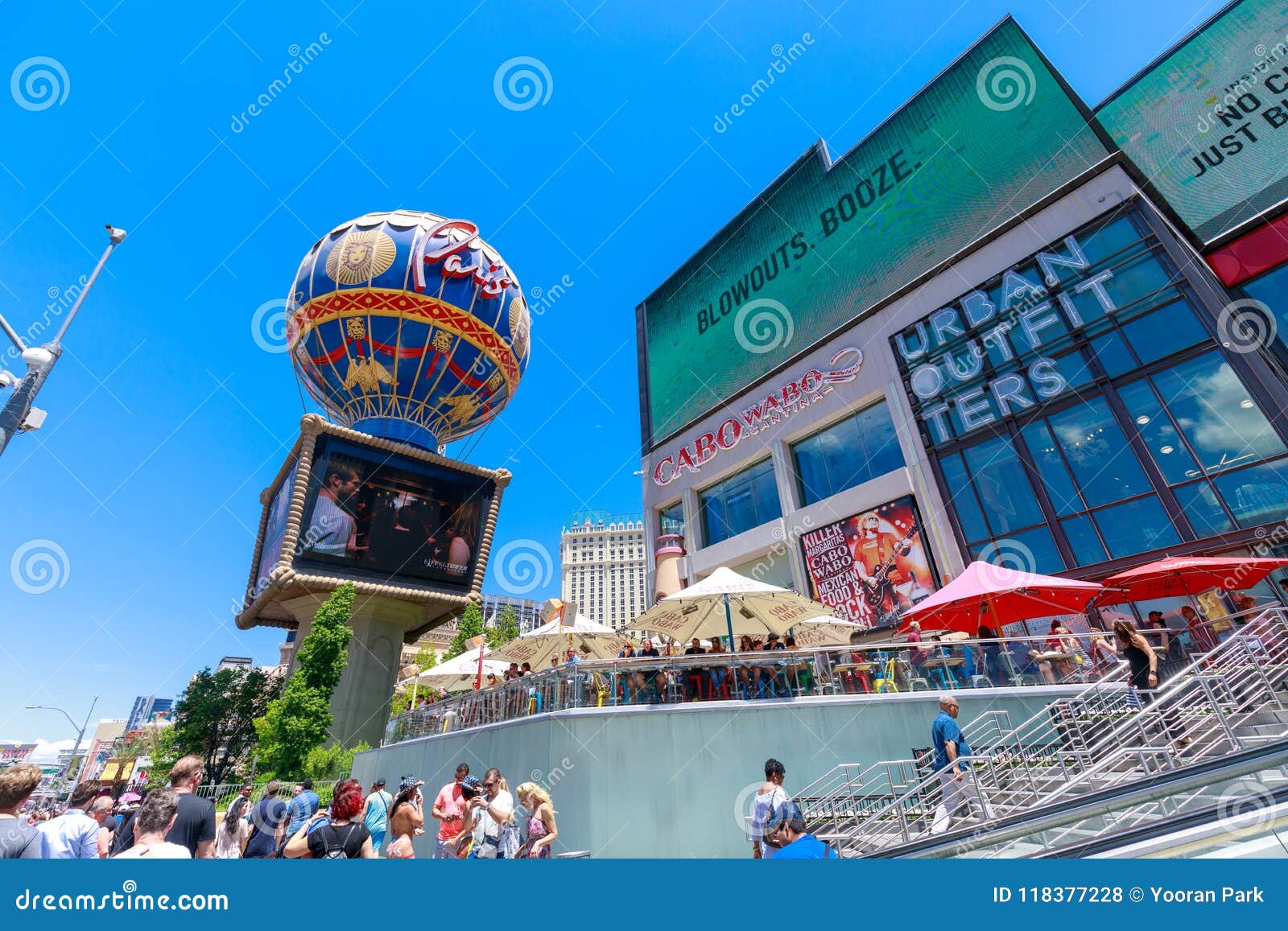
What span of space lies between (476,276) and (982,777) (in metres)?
23.7

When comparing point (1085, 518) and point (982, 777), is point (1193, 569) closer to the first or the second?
point (1085, 518)

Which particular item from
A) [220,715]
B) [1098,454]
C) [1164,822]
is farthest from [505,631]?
[1164,822]

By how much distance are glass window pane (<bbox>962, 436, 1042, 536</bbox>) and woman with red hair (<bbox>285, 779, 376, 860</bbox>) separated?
1924 centimetres

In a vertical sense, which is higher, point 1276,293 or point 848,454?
point 848,454

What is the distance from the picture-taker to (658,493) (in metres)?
33.0

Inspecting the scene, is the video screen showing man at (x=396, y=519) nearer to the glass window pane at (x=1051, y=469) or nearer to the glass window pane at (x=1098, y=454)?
the glass window pane at (x=1051, y=469)

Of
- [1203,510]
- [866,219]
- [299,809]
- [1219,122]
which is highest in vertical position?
[866,219]

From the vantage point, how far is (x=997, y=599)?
11172 millimetres

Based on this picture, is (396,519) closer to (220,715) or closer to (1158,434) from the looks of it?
(220,715)

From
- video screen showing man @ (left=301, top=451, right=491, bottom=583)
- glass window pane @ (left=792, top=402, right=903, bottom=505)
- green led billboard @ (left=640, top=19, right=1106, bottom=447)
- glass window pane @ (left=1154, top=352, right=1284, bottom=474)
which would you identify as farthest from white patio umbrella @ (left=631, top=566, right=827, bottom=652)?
green led billboard @ (left=640, top=19, right=1106, bottom=447)

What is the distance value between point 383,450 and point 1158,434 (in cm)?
2543

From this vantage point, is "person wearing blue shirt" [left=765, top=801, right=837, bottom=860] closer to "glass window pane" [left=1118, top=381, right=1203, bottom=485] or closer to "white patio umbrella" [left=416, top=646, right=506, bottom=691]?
"white patio umbrella" [left=416, top=646, right=506, bottom=691]

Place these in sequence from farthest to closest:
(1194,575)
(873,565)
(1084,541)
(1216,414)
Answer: (873,565)
(1084,541)
(1216,414)
(1194,575)

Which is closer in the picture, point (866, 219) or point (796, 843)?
point (796, 843)
